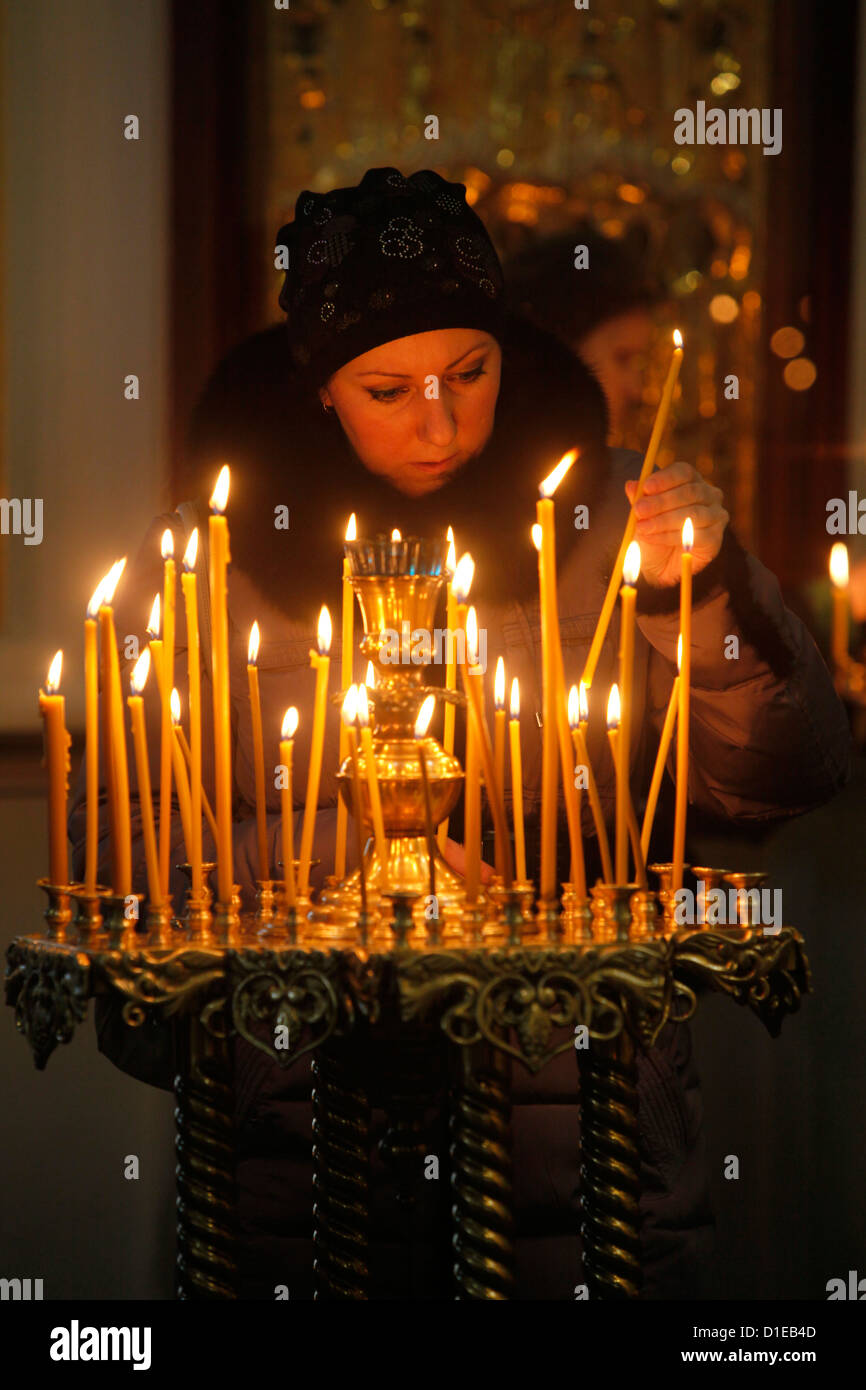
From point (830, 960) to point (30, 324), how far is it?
1229mm

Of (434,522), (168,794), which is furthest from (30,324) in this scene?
(168,794)

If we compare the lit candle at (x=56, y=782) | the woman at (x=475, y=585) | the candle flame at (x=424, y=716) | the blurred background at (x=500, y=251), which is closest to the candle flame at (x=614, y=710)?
the candle flame at (x=424, y=716)

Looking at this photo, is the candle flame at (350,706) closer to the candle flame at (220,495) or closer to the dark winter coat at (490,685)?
the candle flame at (220,495)

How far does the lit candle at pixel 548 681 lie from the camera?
2.91 feet

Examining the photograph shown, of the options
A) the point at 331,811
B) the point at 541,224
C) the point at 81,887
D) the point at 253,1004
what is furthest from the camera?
the point at 541,224

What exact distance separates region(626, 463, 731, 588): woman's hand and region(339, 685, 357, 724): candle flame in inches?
9.2

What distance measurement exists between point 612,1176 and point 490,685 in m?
0.50

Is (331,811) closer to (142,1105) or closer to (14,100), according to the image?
(142,1105)

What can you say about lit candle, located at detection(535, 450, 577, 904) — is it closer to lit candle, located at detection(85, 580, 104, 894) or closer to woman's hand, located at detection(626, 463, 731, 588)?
woman's hand, located at detection(626, 463, 731, 588)

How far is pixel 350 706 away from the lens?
2.97 feet

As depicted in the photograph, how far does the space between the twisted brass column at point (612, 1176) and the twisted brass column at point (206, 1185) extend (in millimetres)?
210

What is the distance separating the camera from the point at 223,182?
77.9 inches

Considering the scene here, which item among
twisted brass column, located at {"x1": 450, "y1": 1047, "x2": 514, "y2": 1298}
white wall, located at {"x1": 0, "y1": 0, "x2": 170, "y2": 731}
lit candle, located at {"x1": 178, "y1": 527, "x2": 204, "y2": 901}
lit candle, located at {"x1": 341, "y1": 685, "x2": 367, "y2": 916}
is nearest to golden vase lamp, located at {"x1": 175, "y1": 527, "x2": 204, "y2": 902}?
lit candle, located at {"x1": 178, "y1": 527, "x2": 204, "y2": 901}

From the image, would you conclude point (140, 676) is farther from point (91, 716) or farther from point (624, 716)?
point (624, 716)
